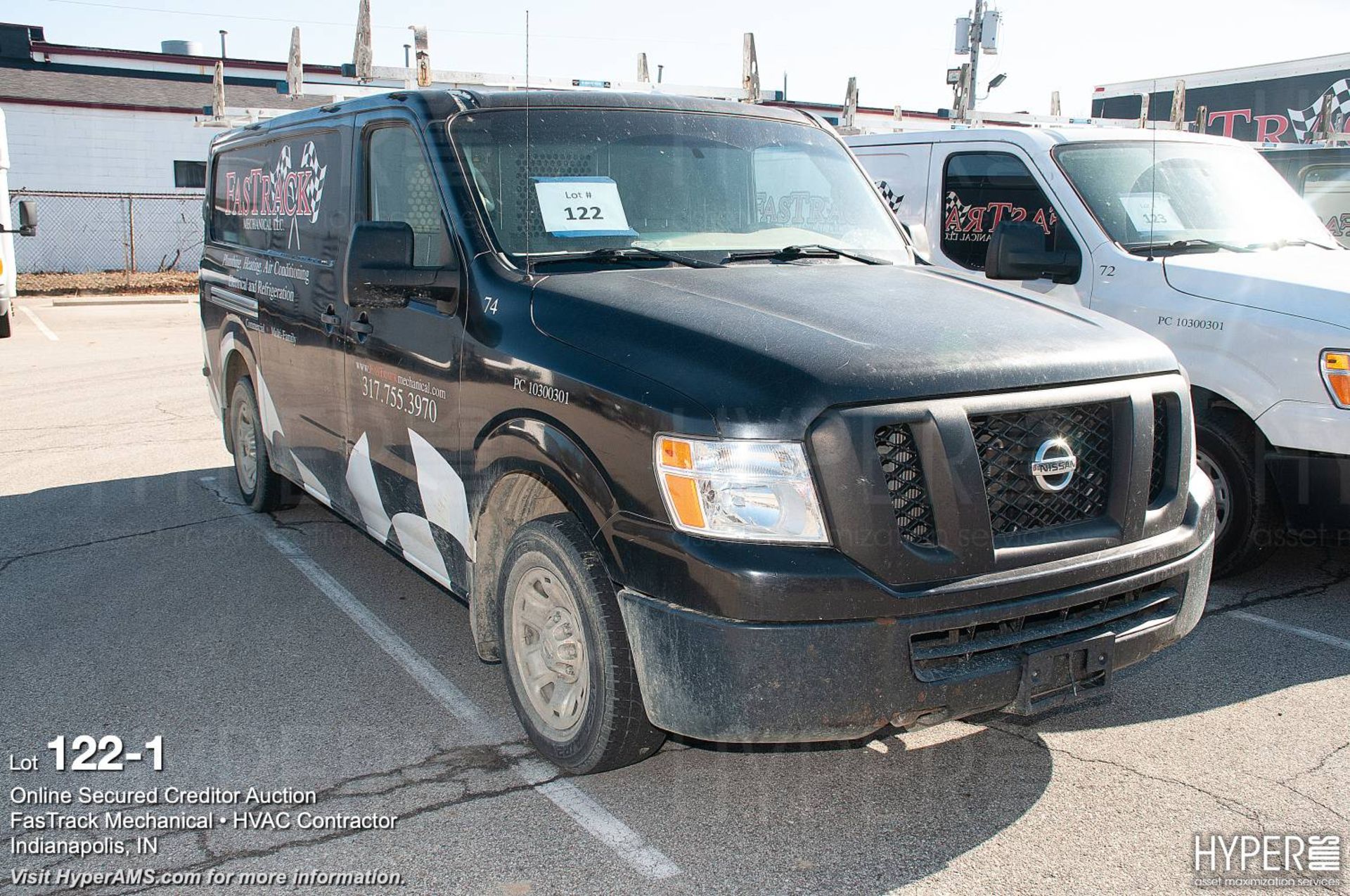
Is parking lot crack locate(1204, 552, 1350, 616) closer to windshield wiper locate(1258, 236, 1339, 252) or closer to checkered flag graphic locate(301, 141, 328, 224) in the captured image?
windshield wiper locate(1258, 236, 1339, 252)

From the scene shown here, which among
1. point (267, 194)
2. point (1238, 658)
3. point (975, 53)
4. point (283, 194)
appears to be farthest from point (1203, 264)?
point (975, 53)

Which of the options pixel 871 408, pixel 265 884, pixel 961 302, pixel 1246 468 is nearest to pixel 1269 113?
pixel 1246 468

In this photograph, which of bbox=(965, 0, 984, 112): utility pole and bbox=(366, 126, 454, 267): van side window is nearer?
bbox=(366, 126, 454, 267): van side window

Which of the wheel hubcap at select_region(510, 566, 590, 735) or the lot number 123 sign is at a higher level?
the lot number 123 sign

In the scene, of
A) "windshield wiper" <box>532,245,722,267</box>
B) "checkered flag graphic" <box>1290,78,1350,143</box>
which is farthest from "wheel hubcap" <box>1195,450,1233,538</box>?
"checkered flag graphic" <box>1290,78,1350,143</box>

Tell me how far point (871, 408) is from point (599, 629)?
101 centimetres

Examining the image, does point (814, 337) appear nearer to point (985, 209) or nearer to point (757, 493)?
point (757, 493)

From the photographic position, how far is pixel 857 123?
36.1 feet

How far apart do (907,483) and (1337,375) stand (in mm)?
3030

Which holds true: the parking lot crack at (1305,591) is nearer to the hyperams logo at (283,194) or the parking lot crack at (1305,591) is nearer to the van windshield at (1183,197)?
the van windshield at (1183,197)

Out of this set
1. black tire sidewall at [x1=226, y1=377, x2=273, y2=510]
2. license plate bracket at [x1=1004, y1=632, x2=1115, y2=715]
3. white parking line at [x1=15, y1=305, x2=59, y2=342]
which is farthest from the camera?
white parking line at [x1=15, y1=305, x2=59, y2=342]

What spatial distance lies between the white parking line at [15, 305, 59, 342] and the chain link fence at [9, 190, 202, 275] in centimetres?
740

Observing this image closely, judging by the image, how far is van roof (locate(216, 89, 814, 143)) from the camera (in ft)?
14.2

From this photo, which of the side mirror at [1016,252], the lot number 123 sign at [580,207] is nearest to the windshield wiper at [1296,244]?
the side mirror at [1016,252]
